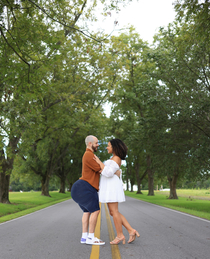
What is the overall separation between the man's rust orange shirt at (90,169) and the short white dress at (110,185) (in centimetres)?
23

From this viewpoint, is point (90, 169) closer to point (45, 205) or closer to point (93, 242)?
point (93, 242)

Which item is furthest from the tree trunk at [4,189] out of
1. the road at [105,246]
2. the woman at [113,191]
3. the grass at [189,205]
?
the woman at [113,191]

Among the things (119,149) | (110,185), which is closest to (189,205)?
(119,149)

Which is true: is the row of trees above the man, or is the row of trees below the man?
above

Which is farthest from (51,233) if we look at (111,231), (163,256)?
(163,256)

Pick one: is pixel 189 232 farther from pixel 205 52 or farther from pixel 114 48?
pixel 114 48

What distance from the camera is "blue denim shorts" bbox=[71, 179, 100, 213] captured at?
18.5 feet

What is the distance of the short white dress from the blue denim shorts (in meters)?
0.24

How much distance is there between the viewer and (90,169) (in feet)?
18.8

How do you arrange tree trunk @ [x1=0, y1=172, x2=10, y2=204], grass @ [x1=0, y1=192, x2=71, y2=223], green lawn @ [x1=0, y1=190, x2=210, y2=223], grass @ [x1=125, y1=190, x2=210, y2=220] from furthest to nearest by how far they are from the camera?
tree trunk @ [x1=0, y1=172, x2=10, y2=204] → grass @ [x1=125, y1=190, x2=210, y2=220] → green lawn @ [x1=0, y1=190, x2=210, y2=223] → grass @ [x1=0, y1=192, x2=71, y2=223]

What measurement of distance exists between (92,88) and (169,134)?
8560 millimetres

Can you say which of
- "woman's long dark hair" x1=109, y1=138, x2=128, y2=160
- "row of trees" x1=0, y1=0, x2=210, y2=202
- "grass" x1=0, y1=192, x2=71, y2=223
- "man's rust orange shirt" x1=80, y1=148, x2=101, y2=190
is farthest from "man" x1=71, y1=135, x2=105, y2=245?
"grass" x1=0, y1=192, x2=71, y2=223

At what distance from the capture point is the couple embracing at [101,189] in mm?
5461

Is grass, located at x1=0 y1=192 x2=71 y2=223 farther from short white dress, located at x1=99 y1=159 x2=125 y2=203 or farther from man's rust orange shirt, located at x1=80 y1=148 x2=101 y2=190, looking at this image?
short white dress, located at x1=99 y1=159 x2=125 y2=203
